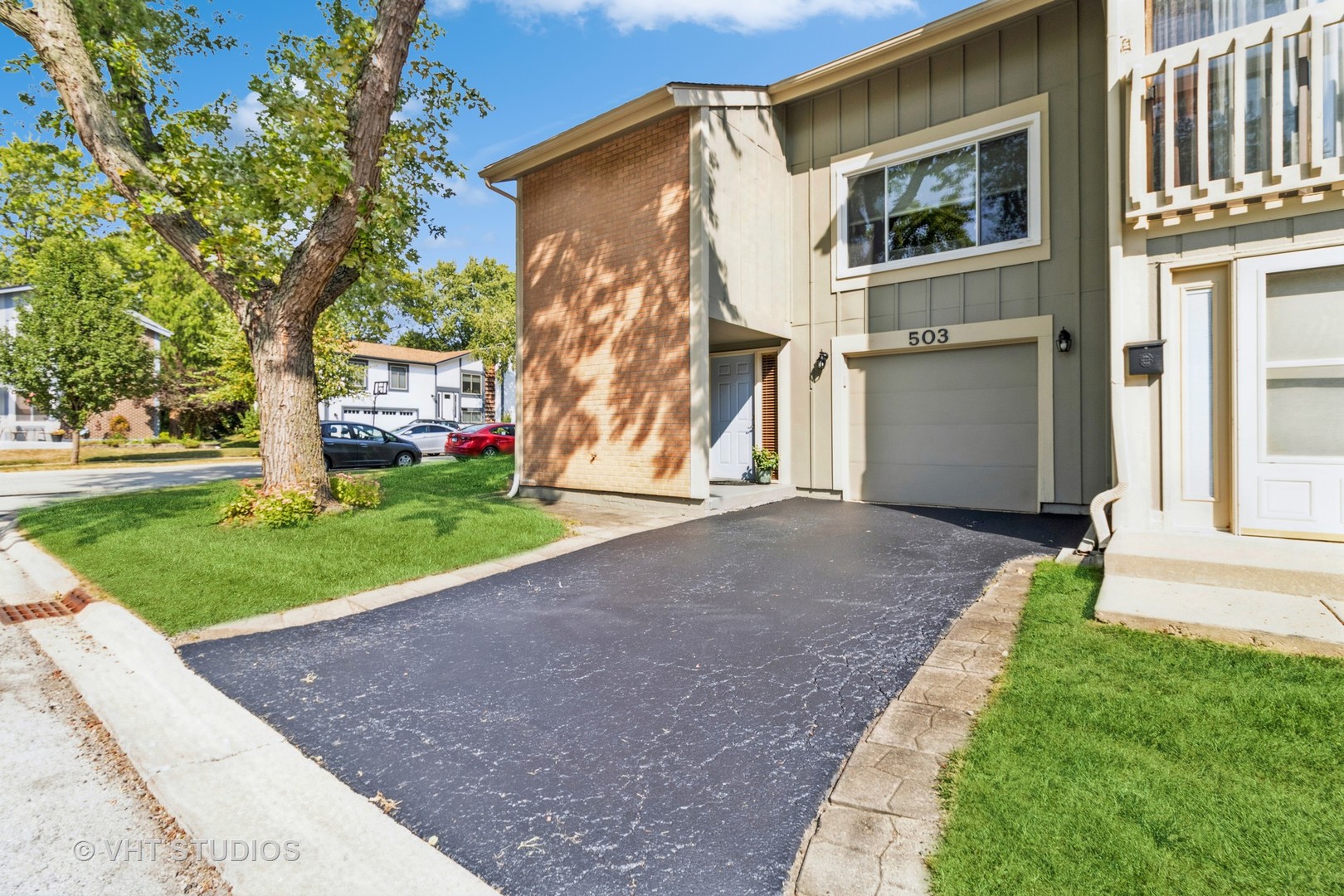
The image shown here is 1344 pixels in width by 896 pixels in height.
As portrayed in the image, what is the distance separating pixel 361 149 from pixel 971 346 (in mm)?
7815

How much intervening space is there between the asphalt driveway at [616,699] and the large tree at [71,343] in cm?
2202

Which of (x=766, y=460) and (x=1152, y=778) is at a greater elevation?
(x=766, y=460)

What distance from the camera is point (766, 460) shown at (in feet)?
34.3

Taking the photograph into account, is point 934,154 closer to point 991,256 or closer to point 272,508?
point 991,256

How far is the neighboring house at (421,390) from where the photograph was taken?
34219mm

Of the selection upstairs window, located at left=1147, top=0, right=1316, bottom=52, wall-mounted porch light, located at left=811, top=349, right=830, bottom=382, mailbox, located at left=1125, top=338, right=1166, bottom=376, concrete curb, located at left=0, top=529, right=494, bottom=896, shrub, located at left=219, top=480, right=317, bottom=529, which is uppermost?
upstairs window, located at left=1147, top=0, right=1316, bottom=52

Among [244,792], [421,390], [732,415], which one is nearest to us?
[244,792]

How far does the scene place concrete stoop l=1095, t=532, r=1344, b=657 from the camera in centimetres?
354

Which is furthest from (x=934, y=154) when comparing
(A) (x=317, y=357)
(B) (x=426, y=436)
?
(B) (x=426, y=436)

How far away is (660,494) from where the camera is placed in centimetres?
908

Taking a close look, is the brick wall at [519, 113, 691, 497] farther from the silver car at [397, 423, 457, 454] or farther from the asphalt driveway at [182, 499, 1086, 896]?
the silver car at [397, 423, 457, 454]

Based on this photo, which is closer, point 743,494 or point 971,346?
point 971,346

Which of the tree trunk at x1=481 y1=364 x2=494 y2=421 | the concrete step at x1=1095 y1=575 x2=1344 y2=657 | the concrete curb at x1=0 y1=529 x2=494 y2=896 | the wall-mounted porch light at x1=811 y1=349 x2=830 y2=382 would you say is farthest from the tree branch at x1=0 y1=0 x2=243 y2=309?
the tree trunk at x1=481 y1=364 x2=494 y2=421

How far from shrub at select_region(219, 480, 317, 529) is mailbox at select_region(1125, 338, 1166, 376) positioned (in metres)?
8.40
